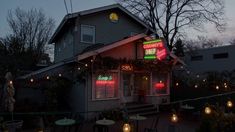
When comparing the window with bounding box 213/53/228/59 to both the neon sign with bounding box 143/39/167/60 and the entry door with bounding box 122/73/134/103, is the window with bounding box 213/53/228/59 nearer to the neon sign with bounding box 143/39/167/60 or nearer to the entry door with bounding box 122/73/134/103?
the entry door with bounding box 122/73/134/103

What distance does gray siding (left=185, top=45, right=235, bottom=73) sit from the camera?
96.9 ft

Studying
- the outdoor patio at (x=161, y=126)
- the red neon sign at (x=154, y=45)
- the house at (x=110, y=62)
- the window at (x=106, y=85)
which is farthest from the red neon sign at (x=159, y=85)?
the window at (x=106, y=85)

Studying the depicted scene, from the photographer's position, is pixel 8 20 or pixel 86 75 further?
pixel 8 20

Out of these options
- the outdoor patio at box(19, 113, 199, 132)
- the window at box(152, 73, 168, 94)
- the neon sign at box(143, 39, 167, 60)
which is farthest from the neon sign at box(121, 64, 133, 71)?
the outdoor patio at box(19, 113, 199, 132)

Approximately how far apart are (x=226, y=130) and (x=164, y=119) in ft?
22.3

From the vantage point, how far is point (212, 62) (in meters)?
31.8

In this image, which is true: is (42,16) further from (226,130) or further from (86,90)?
(226,130)

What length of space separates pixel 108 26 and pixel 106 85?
5330 mm

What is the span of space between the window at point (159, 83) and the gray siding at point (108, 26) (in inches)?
170

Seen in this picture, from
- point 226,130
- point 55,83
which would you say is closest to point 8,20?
point 55,83

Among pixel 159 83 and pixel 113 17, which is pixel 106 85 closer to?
pixel 159 83

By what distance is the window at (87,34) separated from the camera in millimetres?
17159

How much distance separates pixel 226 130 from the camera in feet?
25.3

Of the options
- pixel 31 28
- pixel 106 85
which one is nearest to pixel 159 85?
pixel 106 85
